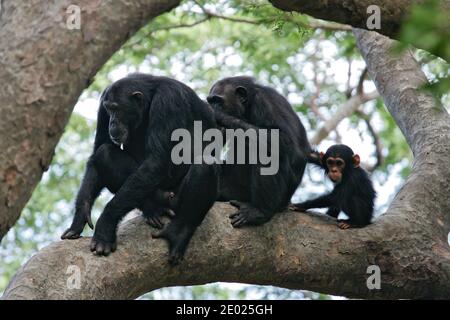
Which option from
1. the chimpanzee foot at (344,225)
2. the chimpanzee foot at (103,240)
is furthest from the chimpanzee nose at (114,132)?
the chimpanzee foot at (344,225)

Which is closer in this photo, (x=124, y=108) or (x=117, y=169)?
(x=117, y=169)

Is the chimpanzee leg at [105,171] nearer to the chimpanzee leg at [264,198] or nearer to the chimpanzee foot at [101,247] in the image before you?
the chimpanzee foot at [101,247]

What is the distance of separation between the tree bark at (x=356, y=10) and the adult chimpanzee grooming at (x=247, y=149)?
1676 mm

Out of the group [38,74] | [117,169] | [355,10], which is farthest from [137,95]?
[38,74]

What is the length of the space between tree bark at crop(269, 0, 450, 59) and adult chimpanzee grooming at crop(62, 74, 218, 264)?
1661 mm

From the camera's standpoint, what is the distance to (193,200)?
611cm

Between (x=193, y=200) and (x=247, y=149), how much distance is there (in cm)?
112

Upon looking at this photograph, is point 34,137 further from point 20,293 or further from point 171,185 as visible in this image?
point 171,185

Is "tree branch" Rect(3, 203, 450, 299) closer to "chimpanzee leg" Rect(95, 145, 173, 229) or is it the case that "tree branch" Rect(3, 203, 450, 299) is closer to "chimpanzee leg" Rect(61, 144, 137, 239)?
"chimpanzee leg" Rect(95, 145, 173, 229)

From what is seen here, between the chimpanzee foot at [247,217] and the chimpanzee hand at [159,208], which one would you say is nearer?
the chimpanzee hand at [159,208]

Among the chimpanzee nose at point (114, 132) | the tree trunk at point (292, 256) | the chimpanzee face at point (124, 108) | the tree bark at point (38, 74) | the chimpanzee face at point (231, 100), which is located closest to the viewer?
the tree bark at point (38, 74)

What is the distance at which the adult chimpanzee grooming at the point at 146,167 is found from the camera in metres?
6.00

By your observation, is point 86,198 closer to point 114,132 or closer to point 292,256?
point 114,132

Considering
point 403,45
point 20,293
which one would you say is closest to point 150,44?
point 20,293
